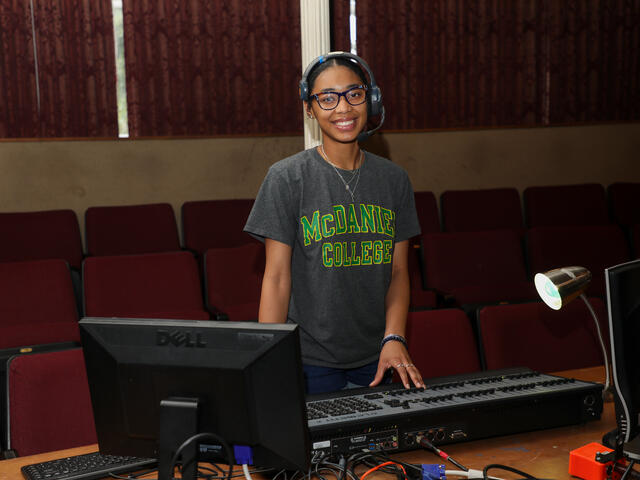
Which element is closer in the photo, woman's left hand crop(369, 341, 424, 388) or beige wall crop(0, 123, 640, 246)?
woman's left hand crop(369, 341, 424, 388)

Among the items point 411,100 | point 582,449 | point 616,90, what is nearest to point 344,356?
point 582,449

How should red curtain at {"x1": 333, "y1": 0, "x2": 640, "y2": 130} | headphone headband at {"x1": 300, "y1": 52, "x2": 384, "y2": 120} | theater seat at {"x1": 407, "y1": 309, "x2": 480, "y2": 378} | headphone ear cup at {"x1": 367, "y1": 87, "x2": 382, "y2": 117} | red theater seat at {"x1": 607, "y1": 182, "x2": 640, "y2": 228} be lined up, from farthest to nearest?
red curtain at {"x1": 333, "y1": 0, "x2": 640, "y2": 130}
red theater seat at {"x1": 607, "y1": 182, "x2": 640, "y2": 228}
theater seat at {"x1": 407, "y1": 309, "x2": 480, "y2": 378}
headphone ear cup at {"x1": 367, "y1": 87, "x2": 382, "y2": 117}
headphone headband at {"x1": 300, "y1": 52, "x2": 384, "y2": 120}

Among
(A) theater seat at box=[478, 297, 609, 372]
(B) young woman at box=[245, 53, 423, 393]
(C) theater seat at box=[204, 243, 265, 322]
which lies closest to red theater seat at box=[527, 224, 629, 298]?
(A) theater seat at box=[478, 297, 609, 372]

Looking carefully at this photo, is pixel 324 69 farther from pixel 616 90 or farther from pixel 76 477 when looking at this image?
pixel 616 90

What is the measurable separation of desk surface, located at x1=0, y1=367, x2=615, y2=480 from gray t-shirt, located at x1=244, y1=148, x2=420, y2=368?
1.44ft

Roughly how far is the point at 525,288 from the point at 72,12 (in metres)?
3.41

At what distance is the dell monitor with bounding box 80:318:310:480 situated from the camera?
1.11 metres

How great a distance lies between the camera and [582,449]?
1373 mm

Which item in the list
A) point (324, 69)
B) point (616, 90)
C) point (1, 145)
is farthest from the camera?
point (616, 90)

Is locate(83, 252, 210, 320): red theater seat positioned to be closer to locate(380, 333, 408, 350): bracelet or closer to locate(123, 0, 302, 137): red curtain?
locate(380, 333, 408, 350): bracelet

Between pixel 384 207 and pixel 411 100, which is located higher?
pixel 411 100

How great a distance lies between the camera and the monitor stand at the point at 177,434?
111 cm

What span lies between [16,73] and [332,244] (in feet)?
11.9

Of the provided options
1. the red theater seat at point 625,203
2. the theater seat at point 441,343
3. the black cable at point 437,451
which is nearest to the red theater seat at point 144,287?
the theater seat at point 441,343
